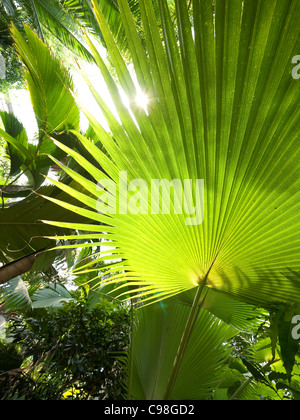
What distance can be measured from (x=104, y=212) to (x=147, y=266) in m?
0.20

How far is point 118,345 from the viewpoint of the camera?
207 centimetres

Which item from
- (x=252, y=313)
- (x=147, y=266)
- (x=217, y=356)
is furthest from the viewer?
(x=217, y=356)

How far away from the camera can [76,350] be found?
6.78 feet

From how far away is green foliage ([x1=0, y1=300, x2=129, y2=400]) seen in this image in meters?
1.95

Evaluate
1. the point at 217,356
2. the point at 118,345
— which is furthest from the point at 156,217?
the point at 118,345

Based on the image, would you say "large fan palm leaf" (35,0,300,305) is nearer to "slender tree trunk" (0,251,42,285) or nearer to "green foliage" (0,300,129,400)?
"slender tree trunk" (0,251,42,285)

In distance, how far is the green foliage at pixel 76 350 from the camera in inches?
76.9

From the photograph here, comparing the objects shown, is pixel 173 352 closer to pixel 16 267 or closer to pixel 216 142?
pixel 16 267

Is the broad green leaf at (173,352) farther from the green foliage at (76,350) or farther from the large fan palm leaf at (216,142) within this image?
the green foliage at (76,350)

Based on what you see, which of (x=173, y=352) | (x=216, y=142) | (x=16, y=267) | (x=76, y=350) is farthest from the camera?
(x=76, y=350)

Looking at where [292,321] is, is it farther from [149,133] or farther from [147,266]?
[149,133]

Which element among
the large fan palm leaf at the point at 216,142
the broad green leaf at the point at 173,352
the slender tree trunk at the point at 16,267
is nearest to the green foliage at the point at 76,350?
the broad green leaf at the point at 173,352

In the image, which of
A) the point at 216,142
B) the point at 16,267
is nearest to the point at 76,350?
the point at 16,267

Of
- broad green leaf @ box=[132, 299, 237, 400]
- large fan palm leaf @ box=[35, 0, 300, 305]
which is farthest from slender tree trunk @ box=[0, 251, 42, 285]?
large fan palm leaf @ box=[35, 0, 300, 305]
